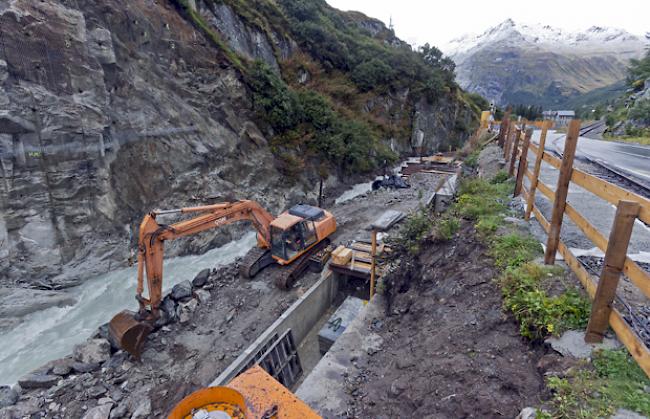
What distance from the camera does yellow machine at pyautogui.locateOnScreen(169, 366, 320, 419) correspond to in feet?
9.86

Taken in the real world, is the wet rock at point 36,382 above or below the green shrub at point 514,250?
below

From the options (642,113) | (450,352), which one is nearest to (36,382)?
(450,352)

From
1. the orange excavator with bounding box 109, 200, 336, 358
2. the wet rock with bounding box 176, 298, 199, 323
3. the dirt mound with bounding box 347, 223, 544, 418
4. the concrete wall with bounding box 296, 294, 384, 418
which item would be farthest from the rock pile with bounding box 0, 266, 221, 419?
the dirt mound with bounding box 347, 223, 544, 418

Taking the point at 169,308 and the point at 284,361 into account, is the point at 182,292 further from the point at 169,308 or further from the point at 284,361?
the point at 284,361

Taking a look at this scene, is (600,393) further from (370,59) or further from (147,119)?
(370,59)

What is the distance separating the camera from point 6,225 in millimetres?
11164

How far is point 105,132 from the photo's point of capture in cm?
1357

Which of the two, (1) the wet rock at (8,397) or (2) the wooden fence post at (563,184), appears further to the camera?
(1) the wet rock at (8,397)

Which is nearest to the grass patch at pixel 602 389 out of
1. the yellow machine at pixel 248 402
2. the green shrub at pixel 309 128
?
the yellow machine at pixel 248 402

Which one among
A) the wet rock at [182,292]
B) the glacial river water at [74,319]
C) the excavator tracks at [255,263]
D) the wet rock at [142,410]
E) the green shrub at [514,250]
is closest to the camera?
the green shrub at [514,250]

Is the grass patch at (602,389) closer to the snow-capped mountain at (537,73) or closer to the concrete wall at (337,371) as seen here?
the concrete wall at (337,371)

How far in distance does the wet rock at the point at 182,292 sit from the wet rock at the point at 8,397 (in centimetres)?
389

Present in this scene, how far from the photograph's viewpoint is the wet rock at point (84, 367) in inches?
316

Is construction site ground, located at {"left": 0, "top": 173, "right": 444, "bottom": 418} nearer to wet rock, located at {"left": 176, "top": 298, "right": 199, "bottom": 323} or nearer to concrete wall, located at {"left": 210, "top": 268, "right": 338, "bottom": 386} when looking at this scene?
wet rock, located at {"left": 176, "top": 298, "right": 199, "bottom": 323}
